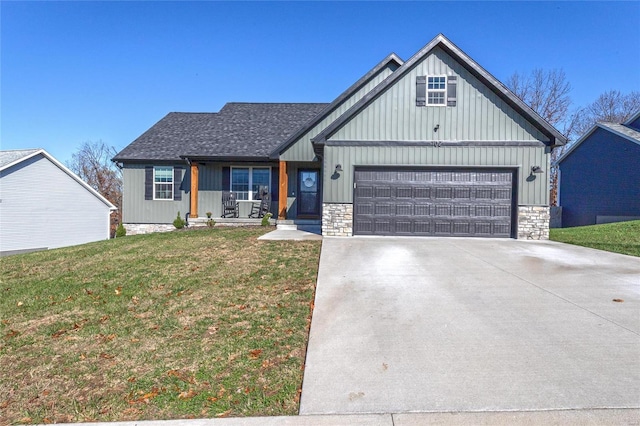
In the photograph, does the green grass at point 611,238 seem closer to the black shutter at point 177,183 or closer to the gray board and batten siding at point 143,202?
the gray board and batten siding at point 143,202

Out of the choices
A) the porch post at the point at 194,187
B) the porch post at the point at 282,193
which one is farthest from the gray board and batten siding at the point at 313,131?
the porch post at the point at 194,187

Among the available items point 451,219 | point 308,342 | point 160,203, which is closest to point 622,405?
point 308,342

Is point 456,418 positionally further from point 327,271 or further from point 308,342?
point 327,271

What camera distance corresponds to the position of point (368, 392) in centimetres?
296

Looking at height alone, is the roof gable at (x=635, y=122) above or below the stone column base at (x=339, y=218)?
above

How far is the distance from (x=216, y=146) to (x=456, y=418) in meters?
14.5

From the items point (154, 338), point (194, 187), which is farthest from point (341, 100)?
point (154, 338)

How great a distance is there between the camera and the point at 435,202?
36.7ft

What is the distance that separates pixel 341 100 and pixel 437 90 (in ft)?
12.4

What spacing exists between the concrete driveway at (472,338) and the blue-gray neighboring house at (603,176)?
13919 millimetres

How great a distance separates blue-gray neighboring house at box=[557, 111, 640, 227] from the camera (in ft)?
57.4

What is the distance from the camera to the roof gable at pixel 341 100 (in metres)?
13.4

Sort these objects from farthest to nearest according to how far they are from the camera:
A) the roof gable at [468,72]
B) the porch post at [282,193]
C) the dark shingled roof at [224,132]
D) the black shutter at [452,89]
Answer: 1. the dark shingled roof at [224,132]
2. the porch post at [282,193]
3. the black shutter at [452,89]
4. the roof gable at [468,72]

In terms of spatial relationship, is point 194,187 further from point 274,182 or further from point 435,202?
point 435,202
